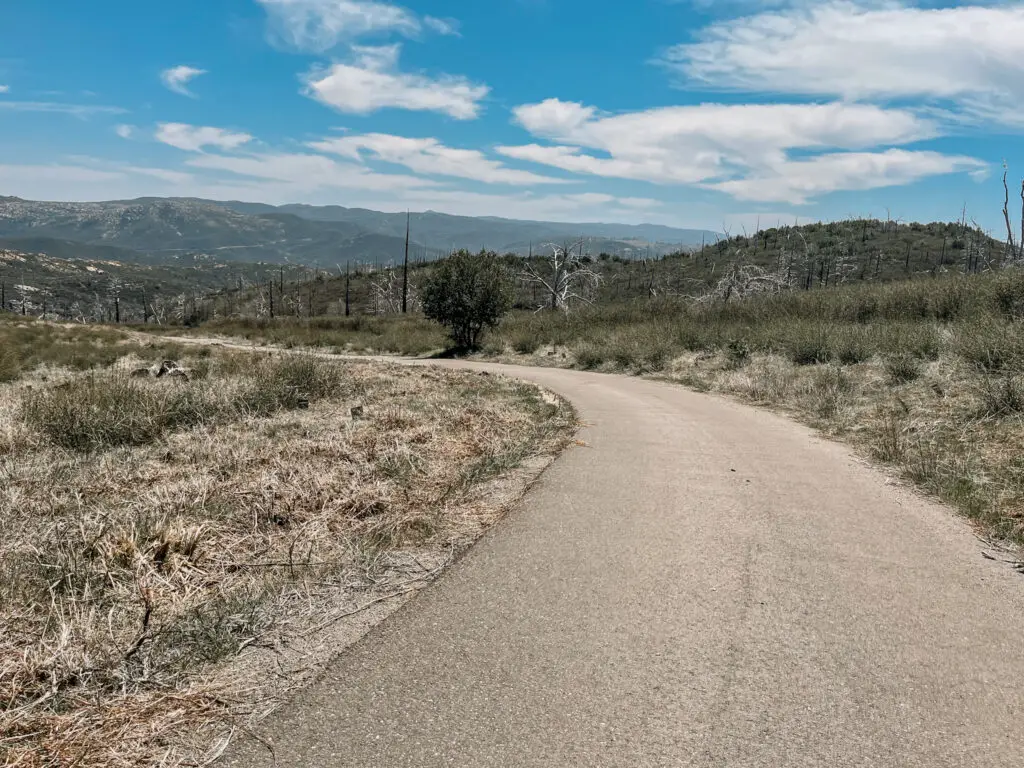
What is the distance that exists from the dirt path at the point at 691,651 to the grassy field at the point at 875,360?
164cm

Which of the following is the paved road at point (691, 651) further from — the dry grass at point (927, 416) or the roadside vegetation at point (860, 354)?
the roadside vegetation at point (860, 354)

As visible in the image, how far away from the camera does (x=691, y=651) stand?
9.96ft

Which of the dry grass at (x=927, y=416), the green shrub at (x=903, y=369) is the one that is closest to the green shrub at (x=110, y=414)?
the dry grass at (x=927, y=416)

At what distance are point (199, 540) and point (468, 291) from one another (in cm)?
2413

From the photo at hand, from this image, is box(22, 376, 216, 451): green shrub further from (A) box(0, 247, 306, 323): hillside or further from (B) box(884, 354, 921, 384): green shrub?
(A) box(0, 247, 306, 323): hillside

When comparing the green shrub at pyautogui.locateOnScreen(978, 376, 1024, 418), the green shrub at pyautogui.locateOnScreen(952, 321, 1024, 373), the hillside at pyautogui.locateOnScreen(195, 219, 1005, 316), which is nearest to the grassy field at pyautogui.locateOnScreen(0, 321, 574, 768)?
the green shrub at pyautogui.locateOnScreen(978, 376, 1024, 418)

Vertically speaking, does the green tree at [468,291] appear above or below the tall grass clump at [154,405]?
above

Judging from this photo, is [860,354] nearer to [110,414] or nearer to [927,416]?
[927,416]

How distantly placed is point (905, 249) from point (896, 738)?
76577 mm

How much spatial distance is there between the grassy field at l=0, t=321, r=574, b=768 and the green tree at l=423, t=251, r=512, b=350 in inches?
692

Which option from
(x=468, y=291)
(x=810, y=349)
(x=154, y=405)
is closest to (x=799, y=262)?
(x=468, y=291)

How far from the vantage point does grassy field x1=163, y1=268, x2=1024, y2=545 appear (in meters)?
6.62

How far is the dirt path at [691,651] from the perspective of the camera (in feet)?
7.81

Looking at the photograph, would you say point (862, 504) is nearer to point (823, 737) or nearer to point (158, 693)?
point (823, 737)
